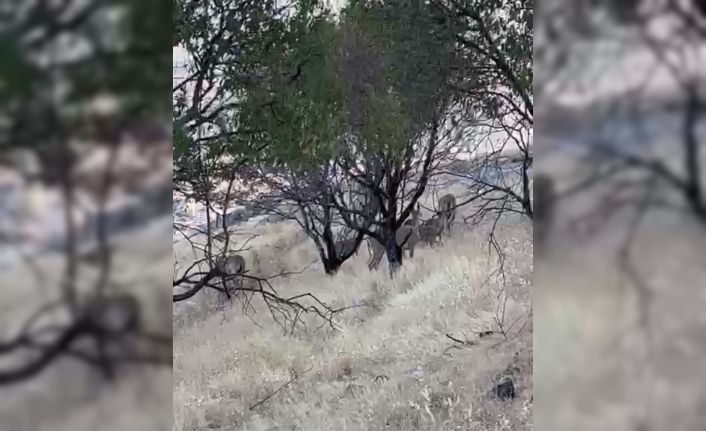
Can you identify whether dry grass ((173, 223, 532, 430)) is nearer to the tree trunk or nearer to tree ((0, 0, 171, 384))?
the tree trunk

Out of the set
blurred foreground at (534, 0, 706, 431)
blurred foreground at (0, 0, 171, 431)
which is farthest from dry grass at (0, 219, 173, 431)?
blurred foreground at (534, 0, 706, 431)

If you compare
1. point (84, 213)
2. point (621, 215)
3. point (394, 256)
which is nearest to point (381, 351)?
point (394, 256)

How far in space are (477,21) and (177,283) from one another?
77 centimetres

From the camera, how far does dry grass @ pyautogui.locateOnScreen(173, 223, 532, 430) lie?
1.26 m

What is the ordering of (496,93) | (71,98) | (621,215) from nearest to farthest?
(71,98), (621,215), (496,93)

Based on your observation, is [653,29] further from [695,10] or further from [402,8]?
[402,8]

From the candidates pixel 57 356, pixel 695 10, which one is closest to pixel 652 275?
pixel 695 10

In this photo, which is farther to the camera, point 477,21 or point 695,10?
point 477,21

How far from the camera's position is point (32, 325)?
0.92 meters

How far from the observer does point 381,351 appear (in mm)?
1286

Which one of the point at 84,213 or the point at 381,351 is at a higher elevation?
the point at 84,213

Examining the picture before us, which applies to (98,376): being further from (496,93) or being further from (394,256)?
(496,93)

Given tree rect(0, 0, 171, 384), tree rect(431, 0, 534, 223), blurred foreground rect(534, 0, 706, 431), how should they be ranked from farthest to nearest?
tree rect(431, 0, 534, 223) < blurred foreground rect(534, 0, 706, 431) < tree rect(0, 0, 171, 384)

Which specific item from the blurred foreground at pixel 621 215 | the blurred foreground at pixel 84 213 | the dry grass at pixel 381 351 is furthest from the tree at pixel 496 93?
the blurred foreground at pixel 84 213
